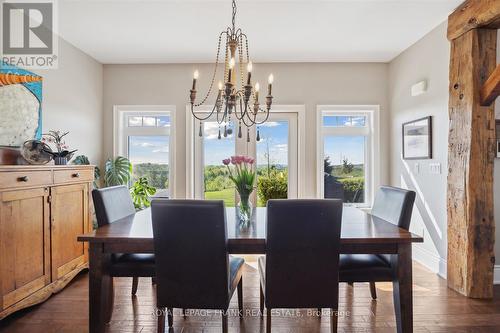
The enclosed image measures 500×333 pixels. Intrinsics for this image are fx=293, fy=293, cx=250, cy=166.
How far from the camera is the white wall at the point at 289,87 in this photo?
160 inches

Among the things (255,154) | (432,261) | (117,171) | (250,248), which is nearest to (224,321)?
(250,248)

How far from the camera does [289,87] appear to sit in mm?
4055

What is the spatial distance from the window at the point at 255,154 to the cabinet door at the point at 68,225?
1511 millimetres

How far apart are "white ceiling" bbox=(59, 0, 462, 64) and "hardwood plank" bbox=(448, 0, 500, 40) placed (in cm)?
10

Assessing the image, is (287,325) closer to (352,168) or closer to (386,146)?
(352,168)

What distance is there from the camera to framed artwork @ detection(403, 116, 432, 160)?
10.4 ft

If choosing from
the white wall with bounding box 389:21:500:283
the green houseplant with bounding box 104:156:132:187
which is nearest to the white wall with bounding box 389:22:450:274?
the white wall with bounding box 389:21:500:283

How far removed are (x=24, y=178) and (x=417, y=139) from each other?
12.5 feet

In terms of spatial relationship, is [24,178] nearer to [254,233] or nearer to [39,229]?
[39,229]

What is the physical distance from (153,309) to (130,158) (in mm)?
2479

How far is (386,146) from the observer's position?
4102 millimetres

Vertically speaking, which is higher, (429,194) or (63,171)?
(63,171)

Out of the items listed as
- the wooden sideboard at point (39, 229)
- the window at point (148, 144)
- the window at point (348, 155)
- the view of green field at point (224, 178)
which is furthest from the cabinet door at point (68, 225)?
the window at point (348, 155)

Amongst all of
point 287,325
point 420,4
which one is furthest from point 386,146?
point 287,325
